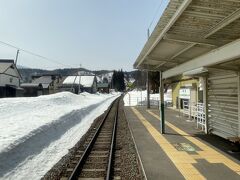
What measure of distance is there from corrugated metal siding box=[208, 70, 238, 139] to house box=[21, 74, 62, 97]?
182 ft

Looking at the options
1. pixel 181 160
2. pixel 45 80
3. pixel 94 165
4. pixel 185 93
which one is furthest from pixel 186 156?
pixel 45 80

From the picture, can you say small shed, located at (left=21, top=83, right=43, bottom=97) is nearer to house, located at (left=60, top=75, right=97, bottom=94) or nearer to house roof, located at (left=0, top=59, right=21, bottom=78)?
house roof, located at (left=0, top=59, right=21, bottom=78)

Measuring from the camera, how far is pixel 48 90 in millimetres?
79125

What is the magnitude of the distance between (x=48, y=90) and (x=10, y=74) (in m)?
21.0

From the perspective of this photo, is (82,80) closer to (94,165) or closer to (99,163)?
(99,163)

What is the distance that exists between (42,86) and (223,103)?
62.7 m

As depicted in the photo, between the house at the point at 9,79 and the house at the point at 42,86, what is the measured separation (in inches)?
270

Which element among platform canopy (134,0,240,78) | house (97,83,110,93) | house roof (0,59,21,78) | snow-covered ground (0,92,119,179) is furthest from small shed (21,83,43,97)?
house (97,83,110,93)

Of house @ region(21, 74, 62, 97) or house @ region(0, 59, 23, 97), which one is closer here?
house @ region(0, 59, 23, 97)

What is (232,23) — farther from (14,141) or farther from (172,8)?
(14,141)

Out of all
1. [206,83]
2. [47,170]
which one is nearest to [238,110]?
[206,83]

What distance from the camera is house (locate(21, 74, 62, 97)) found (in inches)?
2736

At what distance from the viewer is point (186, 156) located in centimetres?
1117

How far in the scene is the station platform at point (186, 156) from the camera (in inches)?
357
